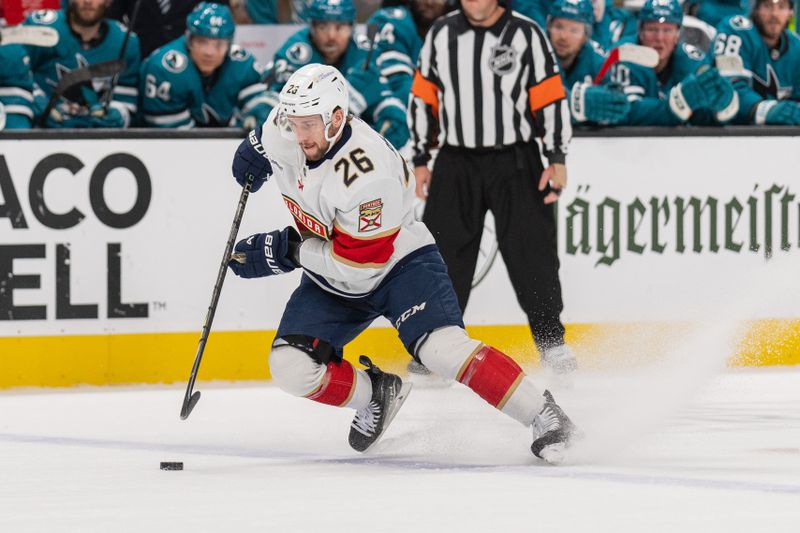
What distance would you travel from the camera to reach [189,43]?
20.6ft

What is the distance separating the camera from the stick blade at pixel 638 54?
A: 6.32 m

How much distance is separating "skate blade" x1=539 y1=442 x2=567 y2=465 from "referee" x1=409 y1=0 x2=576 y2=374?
1738mm

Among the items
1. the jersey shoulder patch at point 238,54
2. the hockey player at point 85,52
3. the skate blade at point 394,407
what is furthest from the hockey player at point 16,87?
the skate blade at point 394,407

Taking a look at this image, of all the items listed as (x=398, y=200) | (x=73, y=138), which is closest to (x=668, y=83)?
(x=73, y=138)

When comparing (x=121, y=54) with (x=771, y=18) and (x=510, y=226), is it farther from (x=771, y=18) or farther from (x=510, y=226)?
(x=771, y=18)

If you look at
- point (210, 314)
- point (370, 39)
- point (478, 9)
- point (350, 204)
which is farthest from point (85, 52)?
point (350, 204)

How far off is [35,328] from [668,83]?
2848 millimetres

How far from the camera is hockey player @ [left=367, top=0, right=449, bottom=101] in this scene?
6.52 metres

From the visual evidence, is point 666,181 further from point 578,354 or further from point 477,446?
point 477,446

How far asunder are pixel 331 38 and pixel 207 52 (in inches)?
20.0

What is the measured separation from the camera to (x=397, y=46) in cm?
655

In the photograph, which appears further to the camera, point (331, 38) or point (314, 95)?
point (331, 38)

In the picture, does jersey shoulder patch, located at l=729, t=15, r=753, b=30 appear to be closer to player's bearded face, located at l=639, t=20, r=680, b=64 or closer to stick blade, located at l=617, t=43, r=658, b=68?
player's bearded face, located at l=639, t=20, r=680, b=64

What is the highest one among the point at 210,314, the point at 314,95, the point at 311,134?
the point at 314,95
